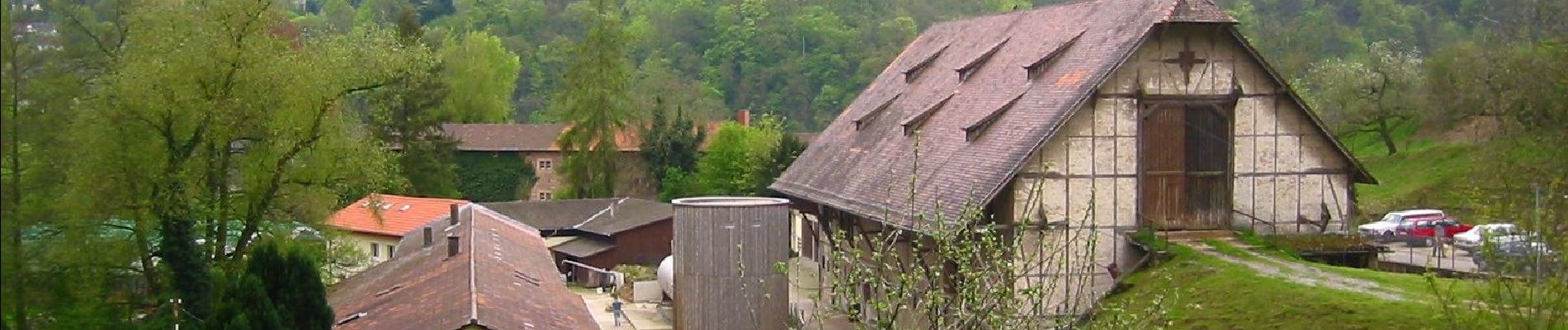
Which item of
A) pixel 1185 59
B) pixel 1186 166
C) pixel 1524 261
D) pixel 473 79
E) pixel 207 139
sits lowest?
pixel 1524 261

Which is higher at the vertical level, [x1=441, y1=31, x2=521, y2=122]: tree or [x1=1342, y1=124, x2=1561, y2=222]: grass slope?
[x1=441, y1=31, x2=521, y2=122]: tree

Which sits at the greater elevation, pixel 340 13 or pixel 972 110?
pixel 340 13

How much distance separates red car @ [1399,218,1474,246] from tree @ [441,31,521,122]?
136ft

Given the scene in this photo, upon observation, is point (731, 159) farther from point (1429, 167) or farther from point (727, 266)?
point (727, 266)

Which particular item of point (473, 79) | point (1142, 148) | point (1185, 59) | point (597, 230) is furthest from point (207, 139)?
point (473, 79)

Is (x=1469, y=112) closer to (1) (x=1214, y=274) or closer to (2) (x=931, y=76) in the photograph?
(2) (x=931, y=76)

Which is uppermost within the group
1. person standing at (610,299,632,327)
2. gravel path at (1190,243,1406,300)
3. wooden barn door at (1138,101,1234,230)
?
wooden barn door at (1138,101,1234,230)

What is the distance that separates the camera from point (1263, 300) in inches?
798

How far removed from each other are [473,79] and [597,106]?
17066mm

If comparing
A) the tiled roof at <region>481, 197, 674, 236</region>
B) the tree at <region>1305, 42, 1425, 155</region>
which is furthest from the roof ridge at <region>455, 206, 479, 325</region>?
the tree at <region>1305, 42, 1425, 155</region>

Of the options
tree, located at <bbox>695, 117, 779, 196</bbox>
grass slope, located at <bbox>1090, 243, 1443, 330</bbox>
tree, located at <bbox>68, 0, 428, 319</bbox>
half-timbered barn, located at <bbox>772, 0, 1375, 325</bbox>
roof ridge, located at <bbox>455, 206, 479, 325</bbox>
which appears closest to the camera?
grass slope, located at <bbox>1090, 243, 1443, 330</bbox>

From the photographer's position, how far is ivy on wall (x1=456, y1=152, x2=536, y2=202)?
64.2m

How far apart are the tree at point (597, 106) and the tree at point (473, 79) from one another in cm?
1289

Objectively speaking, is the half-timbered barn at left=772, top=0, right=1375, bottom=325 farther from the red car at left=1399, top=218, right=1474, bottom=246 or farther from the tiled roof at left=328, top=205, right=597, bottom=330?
the red car at left=1399, top=218, right=1474, bottom=246
